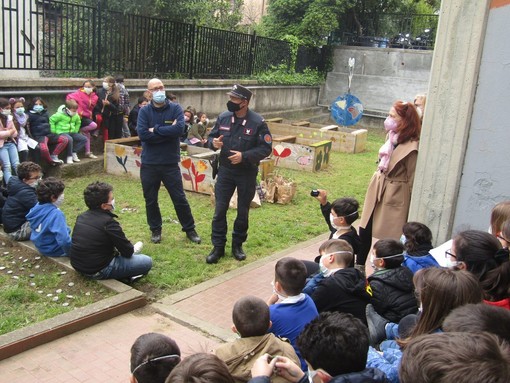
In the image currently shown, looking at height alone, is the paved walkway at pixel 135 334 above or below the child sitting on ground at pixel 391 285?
below

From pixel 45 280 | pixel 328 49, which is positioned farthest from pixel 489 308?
pixel 328 49

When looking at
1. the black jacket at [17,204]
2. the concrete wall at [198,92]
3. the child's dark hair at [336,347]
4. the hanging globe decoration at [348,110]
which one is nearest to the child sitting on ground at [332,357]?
the child's dark hair at [336,347]

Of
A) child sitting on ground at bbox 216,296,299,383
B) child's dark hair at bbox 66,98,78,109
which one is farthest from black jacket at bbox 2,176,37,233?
child sitting on ground at bbox 216,296,299,383

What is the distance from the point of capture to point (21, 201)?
5.95 m

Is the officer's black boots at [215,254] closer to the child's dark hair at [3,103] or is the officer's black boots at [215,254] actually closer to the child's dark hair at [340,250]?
the child's dark hair at [340,250]

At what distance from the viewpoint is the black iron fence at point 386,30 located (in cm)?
2156

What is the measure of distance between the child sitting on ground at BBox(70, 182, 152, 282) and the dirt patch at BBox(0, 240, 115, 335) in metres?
0.19

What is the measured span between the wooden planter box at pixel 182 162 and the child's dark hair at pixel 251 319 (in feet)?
20.4

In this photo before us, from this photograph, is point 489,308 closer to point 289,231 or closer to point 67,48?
point 289,231

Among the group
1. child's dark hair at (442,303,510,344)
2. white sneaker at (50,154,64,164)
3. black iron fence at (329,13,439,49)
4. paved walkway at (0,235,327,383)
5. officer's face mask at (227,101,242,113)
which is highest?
black iron fence at (329,13,439,49)

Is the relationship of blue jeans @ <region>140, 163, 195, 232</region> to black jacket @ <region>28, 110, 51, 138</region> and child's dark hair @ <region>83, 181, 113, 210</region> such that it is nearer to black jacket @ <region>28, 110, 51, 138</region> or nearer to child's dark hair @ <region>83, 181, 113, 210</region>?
child's dark hair @ <region>83, 181, 113, 210</region>

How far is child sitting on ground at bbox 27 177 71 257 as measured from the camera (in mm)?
5402

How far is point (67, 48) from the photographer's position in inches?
401

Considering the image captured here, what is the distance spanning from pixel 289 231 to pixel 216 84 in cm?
820
